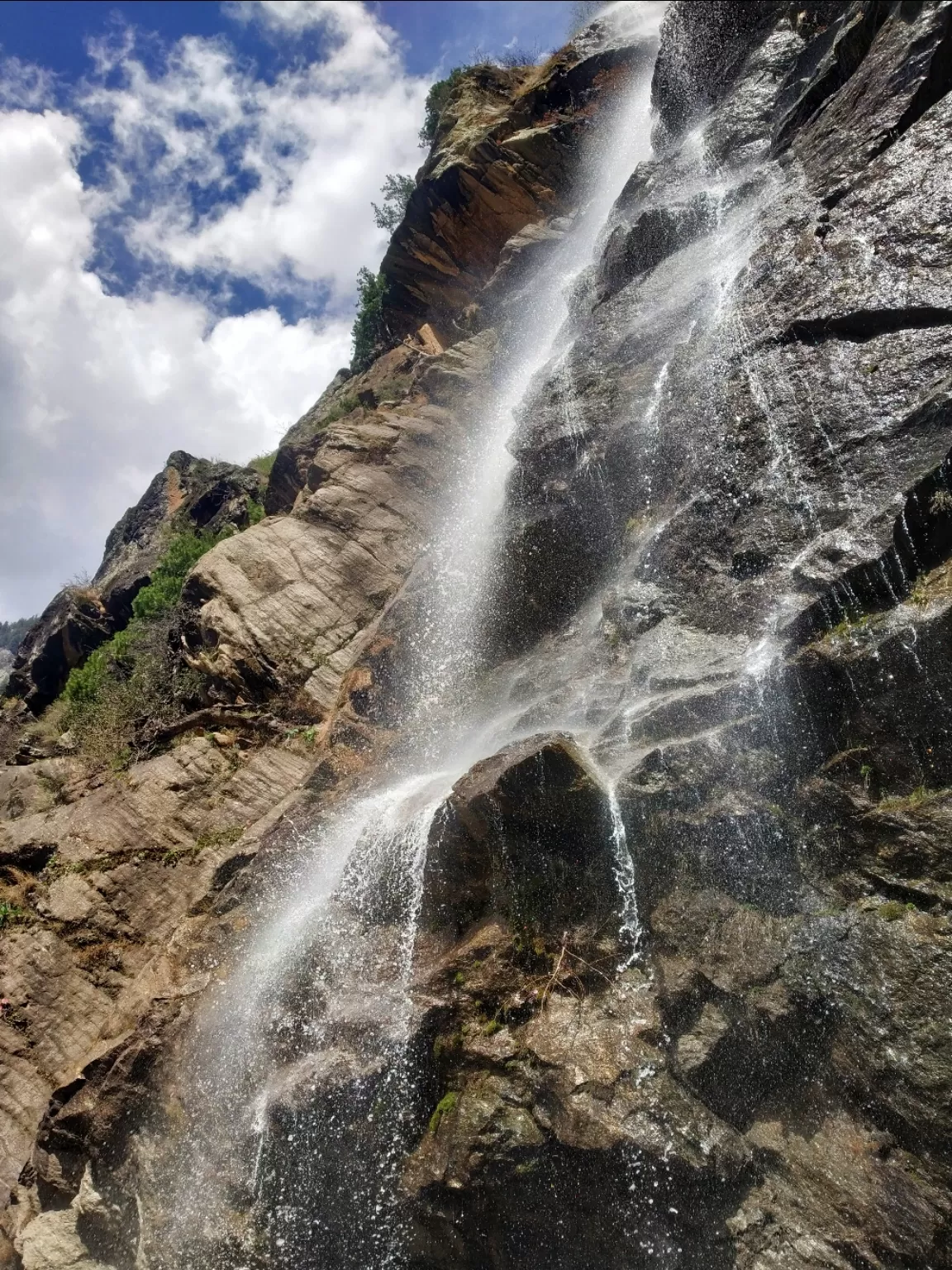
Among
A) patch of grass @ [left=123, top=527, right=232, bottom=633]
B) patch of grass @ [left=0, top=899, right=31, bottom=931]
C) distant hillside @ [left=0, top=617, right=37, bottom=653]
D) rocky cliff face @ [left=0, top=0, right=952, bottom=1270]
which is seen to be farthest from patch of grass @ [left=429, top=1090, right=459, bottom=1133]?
distant hillside @ [left=0, top=617, right=37, bottom=653]

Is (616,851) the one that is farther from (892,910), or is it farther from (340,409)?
(340,409)

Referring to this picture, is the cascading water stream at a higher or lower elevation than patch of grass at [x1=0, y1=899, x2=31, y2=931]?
lower

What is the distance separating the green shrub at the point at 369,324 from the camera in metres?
24.0

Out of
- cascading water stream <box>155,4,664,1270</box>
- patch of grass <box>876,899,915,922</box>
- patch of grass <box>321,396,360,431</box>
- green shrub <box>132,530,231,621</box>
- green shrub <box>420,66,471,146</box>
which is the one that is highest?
green shrub <box>420,66,471,146</box>

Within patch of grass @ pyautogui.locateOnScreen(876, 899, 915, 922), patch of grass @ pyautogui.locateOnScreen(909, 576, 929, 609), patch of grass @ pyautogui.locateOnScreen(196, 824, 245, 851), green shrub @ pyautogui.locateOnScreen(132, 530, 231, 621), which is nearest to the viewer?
patch of grass @ pyautogui.locateOnScreen(876, 899, 915, 922)

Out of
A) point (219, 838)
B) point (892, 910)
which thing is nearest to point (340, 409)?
point (219, 838)

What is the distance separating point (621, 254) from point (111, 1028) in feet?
47.4

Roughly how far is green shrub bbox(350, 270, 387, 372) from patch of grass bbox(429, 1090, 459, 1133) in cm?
2150

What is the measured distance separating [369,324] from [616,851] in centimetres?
2215

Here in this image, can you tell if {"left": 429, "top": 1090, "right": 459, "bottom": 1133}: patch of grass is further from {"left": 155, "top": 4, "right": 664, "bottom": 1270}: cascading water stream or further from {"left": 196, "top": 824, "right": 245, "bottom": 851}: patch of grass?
{"left": 196, "top": 824, "right": 245, "bottom": 851}: patch of grass

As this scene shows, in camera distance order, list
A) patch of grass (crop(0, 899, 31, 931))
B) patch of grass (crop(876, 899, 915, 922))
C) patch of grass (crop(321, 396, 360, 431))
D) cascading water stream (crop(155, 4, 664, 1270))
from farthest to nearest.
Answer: patch of grass (crop(321, 396, 360, 431)) → patch of grass (crop(0, 899, 31, 931)) → cascading water stream (crop(155, 4, 664, 1270)) → patch of grass (crop(876, 899, 915, 922))

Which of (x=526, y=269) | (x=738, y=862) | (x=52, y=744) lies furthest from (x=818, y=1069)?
(x=526, y=269)

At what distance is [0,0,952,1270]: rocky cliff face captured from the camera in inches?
233

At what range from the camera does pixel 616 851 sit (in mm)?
7016
